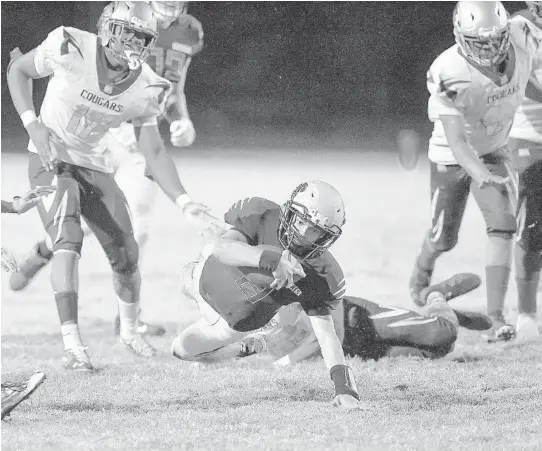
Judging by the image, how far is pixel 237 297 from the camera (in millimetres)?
4090

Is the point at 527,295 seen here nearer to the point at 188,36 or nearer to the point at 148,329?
the point at 148,329

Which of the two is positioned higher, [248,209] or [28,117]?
[28,117]

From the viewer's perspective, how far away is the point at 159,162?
15.5ft

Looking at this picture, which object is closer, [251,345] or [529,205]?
[251,345]

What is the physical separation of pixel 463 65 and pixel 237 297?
69.9 inches

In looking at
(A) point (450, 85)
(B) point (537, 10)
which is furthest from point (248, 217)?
(B) point (537, 10)

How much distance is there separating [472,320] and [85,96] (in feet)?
6.89

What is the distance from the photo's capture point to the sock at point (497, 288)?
498cm

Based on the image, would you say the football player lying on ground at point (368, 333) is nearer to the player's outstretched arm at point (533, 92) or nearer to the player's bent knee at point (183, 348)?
the player's bent knee at point (183, 348)

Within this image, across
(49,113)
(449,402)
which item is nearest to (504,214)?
(449,402)

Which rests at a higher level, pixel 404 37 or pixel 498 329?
pixel 404 37

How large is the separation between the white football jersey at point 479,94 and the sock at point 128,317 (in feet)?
5.68

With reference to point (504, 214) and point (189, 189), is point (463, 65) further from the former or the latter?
point (189, 189)

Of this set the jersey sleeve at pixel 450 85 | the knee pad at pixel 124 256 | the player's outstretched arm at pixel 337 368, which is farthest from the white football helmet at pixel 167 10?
the player's outstretched arm at pixel 337 368
